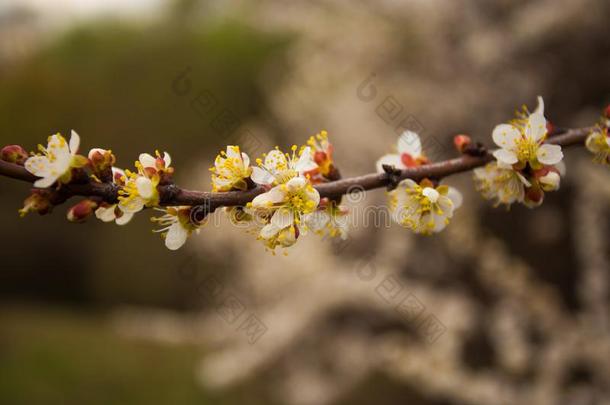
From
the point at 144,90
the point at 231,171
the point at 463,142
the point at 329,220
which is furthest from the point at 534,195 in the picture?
the point at 144,90

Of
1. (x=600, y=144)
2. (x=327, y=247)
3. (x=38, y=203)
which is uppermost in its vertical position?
(x=327, y=247)

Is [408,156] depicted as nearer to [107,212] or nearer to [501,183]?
[501,183]

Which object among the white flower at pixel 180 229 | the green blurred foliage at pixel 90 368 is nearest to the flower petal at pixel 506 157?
the white flower at pixel 180 229

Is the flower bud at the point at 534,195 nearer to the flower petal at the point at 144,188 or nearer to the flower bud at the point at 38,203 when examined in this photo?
the flower petal at the point at 144,188

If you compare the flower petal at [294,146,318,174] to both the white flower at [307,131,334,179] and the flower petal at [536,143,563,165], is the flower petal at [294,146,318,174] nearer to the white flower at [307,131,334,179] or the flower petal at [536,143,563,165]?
the white flower at [307,131,334,179]

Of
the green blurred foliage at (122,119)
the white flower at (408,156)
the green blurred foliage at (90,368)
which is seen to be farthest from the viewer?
the green blurred foliage at (122,119)

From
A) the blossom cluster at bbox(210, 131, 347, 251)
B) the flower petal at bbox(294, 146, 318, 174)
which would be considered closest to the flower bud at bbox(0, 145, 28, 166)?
the blossom cluster at bbox(210, 131, 347, 251)

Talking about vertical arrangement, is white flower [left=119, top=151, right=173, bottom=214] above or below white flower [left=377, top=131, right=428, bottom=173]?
below
